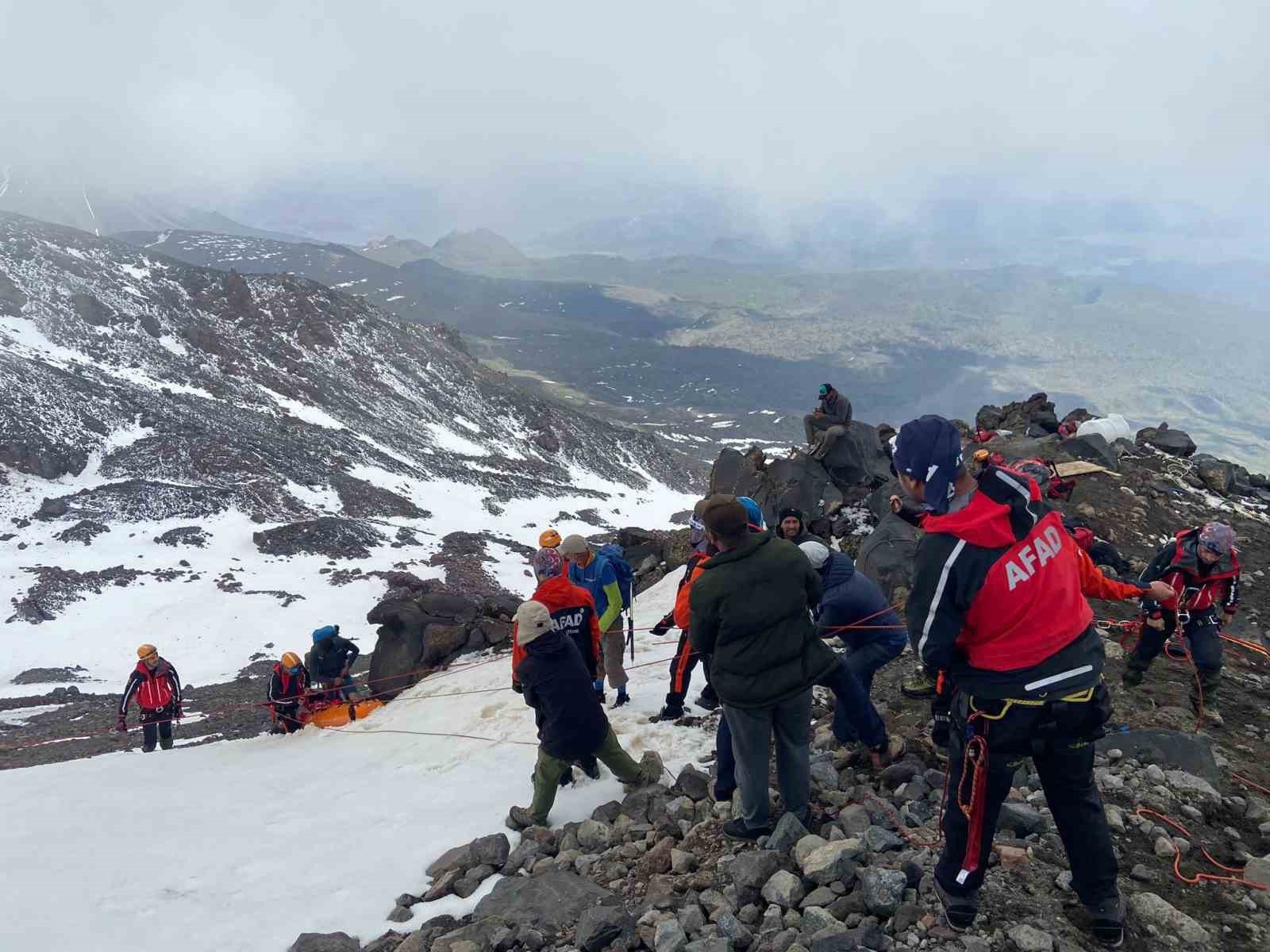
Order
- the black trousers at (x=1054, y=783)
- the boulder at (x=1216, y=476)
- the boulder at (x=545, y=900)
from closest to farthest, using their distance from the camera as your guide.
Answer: the black trousers at (x=1054, y=783)
the boulder at (x=545, y=900)
the boulder at (x=1216, y=476)

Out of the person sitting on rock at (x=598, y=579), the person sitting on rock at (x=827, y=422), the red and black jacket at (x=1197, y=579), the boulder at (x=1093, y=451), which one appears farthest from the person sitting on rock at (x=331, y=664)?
the boulder at (x=1093, y=451)

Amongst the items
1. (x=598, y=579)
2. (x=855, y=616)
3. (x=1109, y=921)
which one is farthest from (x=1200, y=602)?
(x=598, y=579)

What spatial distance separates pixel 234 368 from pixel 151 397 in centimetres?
1187

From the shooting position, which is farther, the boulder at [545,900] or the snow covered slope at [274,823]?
the snow covered slope at [274,823]

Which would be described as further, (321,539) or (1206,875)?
(321,539)

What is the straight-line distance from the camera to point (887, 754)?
546cm

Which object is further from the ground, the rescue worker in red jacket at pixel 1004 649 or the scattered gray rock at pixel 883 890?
the rescue worker in red jacket at pixel 1004 649

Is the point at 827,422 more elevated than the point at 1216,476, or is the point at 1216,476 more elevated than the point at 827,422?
the point at 827,422

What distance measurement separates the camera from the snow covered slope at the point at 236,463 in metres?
26.6

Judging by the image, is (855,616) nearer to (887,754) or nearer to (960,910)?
(887,754)

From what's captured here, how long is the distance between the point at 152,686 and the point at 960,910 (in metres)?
12.0

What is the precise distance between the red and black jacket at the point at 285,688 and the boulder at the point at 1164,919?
10755 millimetres

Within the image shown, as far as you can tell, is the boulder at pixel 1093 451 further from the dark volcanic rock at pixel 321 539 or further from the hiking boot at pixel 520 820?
the dark volcanic rock at pixel 321 539

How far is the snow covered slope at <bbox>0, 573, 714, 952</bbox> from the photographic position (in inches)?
231
